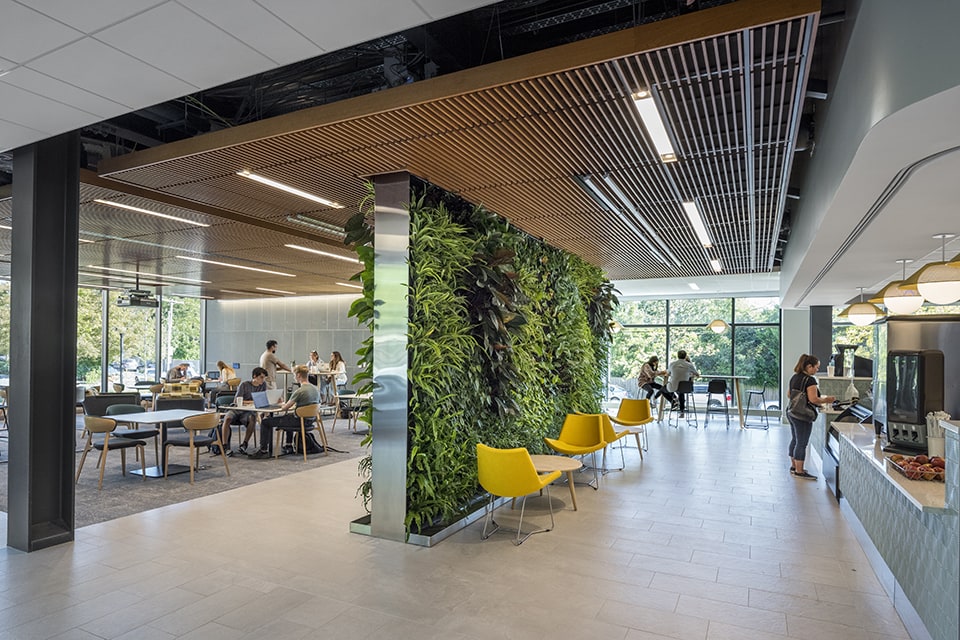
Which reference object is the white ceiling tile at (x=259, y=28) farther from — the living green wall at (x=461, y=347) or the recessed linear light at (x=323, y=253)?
the recessed linear light at (x=323, y=253)

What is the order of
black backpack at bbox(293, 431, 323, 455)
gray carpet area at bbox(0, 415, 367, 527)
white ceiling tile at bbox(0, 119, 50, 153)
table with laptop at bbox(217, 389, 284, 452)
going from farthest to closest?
black backpack at bbox(293, 431, 323, 455) → table with laptop at bbox(217, 389, 284, 452) → gray carpet area at bbox(0, 415, 367, 527) → white ceiling tile at bbox(0, 119, 50, 153)

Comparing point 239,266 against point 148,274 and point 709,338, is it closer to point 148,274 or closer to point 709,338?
point 148,274

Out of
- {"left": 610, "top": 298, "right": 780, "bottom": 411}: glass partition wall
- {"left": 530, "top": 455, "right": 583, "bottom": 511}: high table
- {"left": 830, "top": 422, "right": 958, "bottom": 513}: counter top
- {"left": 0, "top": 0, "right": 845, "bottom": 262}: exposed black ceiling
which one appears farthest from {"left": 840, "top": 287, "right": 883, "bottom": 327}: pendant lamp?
{"left": 610, "top": 298, "right": 780, "bottom": 411}: glass partition wall

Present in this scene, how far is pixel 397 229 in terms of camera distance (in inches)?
197

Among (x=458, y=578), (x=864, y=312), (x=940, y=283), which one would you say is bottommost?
(x=458, y=578)

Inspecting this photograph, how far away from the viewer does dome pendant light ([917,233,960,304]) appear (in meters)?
4.55

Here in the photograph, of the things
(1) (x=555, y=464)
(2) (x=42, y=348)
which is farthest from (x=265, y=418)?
(1) (x=555, y=464)

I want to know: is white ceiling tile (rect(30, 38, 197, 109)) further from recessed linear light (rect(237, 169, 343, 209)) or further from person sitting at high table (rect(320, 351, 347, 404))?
person sitting at high table (rect(320, 351, 347, 404))

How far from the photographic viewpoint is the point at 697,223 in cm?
677

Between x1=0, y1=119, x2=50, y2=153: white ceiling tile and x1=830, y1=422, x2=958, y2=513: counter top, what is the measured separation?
593cm

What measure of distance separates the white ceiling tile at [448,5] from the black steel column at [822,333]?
1207cm

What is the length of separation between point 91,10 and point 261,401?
22.7 feet

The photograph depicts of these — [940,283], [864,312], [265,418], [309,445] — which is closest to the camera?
[940,283]

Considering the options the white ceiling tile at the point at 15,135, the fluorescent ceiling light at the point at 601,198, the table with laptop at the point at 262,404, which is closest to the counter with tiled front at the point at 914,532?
the fluorescent ceiling light at the point at 601,198
